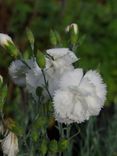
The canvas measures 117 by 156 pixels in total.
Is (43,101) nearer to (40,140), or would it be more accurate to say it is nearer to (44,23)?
Answer: (40,140)

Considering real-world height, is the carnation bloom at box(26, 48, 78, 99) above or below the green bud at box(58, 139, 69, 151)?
above

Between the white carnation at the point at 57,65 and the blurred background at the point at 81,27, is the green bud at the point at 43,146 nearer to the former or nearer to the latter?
the white carnation at the point at 57,65

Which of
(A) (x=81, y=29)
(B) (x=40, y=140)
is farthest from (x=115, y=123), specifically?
(A) (x=81, y=29)

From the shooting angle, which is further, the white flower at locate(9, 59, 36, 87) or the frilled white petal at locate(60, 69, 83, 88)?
the white flower at locate(9, 59, 36, 87)

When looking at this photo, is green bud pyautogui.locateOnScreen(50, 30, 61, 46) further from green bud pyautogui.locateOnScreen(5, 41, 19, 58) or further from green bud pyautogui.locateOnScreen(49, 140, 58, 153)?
green bud pyautogui.locateOnScreen(49, 140, 58, 153)

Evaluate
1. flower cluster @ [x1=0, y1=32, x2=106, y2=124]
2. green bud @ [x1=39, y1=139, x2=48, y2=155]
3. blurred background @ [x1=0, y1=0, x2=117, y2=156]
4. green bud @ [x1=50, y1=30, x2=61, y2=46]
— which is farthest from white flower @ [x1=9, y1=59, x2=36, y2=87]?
blurred background @ [x1=0, y1=0, x2=117, y2=156]

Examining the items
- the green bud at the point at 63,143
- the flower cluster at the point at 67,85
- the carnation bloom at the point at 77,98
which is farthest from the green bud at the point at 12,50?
the green bud at the point at 63,143
